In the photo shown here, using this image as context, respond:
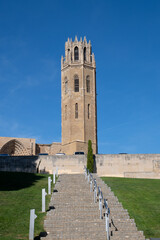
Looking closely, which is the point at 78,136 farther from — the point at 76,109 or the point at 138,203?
the point at 138,203

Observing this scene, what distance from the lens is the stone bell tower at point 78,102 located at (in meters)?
43.6

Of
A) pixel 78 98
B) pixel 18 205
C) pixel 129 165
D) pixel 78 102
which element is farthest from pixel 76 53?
pixel 18 205

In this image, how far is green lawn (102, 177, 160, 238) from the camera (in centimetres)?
1318

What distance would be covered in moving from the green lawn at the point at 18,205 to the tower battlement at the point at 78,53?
27.2 metres

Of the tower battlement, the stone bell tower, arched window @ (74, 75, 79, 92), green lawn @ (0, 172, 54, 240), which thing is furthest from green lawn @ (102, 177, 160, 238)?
the tower battlement

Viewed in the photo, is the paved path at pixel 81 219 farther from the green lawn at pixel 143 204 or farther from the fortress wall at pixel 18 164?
the fortress wall at pixel 18 164

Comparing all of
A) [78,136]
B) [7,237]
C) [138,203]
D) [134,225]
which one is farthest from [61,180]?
[78,136]

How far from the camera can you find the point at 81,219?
44.8 feet

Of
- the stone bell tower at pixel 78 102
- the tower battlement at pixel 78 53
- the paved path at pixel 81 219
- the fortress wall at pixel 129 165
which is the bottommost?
the paved path at pixel 81 219

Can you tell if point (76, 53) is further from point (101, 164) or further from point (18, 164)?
point (18, 164)

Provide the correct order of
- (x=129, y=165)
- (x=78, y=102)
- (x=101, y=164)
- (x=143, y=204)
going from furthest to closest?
1. (x=78, y=102)
2. (x=101, y=164)
3. (x=129, y=165)
4. (x=143, y=204)

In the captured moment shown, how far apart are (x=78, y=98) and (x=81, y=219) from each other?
31.6 metres

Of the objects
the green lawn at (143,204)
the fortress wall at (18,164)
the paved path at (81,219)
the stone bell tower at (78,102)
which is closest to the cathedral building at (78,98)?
the stone bell tower at (78,102)

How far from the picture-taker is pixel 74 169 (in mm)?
34469
